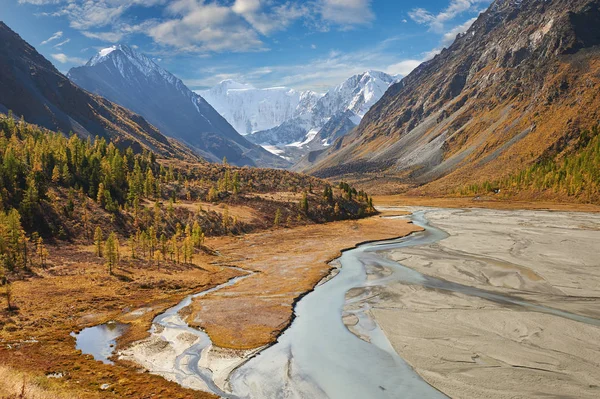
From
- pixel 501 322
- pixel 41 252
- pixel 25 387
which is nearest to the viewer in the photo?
pixel 25 387

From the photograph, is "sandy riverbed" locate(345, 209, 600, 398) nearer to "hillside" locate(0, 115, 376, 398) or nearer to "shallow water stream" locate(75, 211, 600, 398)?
"shallow water stream" locate(75, 211, 600, 398)

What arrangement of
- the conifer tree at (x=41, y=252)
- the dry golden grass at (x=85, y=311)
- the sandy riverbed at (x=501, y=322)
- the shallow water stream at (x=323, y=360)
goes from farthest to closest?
the conifer tree at (x=41, y=252)
the dry golden grass at (x=85, y=311)
the shallow water stream at (x=323, y=360)
the sandy riverbed at (x=501, y=322)

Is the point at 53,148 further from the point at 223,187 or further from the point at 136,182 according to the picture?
the point at 223,187

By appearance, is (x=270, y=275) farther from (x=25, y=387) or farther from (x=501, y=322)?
(x=25, y=387)

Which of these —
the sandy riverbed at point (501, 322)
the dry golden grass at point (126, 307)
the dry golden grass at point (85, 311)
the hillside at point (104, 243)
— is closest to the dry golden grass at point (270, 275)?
the dry golden grass at point (126, 307)

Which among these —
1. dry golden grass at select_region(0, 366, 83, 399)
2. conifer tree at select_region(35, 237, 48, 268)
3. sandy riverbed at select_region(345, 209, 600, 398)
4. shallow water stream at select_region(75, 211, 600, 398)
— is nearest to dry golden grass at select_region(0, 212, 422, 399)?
dry golden grass at select_region(0, 366, 83, 399)

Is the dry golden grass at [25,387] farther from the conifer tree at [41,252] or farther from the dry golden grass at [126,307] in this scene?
the conifer tree at [41,252]

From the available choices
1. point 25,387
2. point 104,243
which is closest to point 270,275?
point 104,243

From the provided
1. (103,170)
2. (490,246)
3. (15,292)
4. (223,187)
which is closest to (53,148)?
(103,170)

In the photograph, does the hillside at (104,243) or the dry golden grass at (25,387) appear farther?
the hillside at (104,243)
